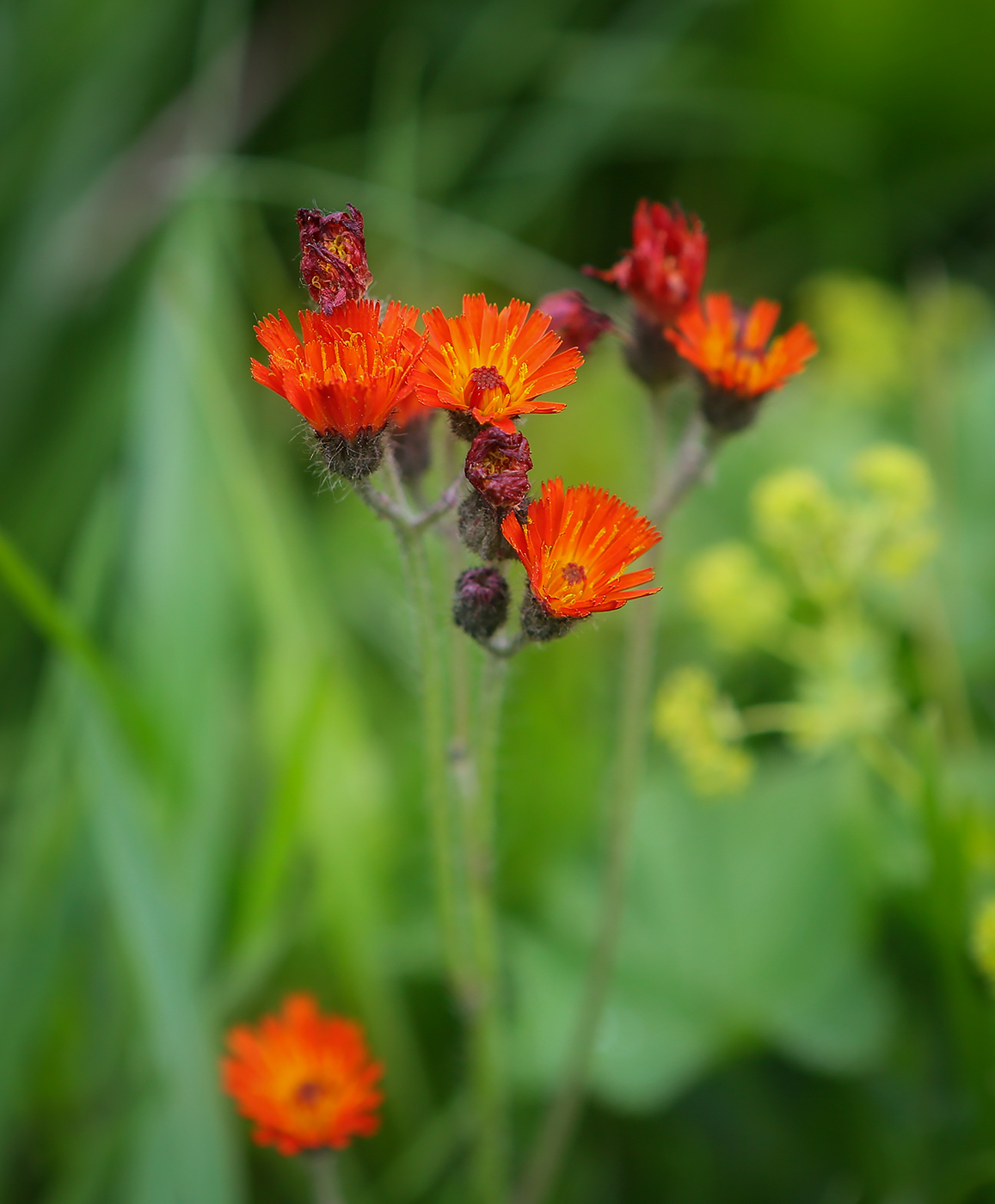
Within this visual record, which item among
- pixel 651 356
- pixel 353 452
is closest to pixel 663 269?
pixel 651 356

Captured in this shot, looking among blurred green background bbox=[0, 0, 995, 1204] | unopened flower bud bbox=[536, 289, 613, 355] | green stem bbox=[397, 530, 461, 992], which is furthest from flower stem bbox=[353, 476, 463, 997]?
blurred green background bbox=[0, 0, 995, 1204]

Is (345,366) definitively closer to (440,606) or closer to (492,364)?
(492,364)

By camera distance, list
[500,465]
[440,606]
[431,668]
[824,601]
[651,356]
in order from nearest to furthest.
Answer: [500,465] → [431,668] → [651,356] → [440,606] → [824,601]

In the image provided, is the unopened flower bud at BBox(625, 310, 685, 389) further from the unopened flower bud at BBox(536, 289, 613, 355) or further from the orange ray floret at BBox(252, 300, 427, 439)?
the orange ray floret at BBox(252, 300, 427, 439)

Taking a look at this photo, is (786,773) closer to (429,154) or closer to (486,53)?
(429,154)

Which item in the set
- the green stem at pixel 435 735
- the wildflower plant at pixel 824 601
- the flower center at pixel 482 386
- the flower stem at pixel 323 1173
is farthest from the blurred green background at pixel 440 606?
the flower center at pixel 482 386

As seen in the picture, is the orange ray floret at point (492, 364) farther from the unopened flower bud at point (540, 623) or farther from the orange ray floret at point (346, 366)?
the unopened flower bud at point (540, 623)

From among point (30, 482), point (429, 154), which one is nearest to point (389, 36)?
point (429, 154)
